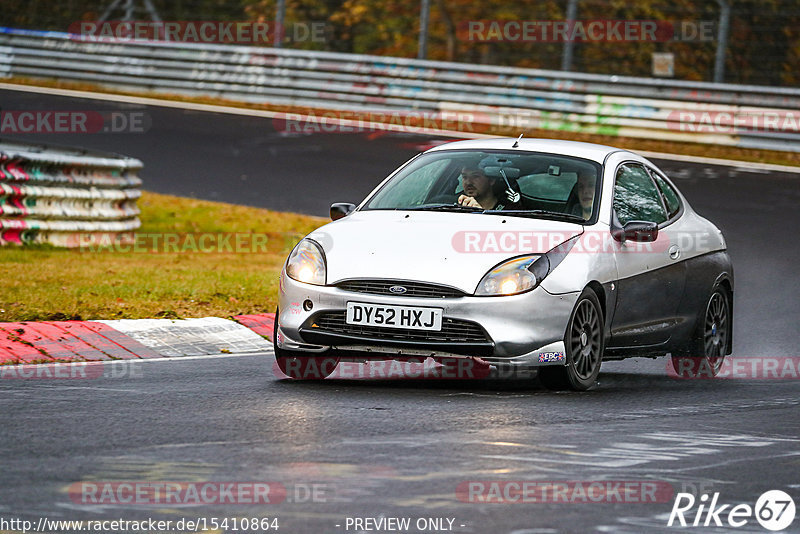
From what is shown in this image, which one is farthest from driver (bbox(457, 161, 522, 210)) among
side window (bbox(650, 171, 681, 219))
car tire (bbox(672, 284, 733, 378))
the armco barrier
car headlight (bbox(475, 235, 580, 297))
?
the armco barrier

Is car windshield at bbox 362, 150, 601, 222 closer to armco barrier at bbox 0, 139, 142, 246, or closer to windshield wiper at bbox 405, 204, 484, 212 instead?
windshield wiper at bbox 405, 204, 484, 212

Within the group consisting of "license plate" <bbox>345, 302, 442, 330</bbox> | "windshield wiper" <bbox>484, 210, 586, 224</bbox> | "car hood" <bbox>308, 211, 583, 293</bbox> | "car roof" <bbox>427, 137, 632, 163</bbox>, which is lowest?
"license plate" <bbox>345, 302, 442, 330</bbox>

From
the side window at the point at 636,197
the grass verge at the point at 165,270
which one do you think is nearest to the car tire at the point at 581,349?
the side window at the point at 636,197

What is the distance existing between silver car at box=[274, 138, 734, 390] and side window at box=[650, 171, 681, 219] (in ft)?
0.06

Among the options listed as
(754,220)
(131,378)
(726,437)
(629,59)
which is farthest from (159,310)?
(629,59)

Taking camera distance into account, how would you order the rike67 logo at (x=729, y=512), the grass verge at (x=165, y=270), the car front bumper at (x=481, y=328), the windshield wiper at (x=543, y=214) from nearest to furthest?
1. the rike67 logo at (x=729, y=512)
2. the car front bumper at (x=481, y=328)
3. the windshield wiper at (x=543, y=214)
4. the grass verge at (x=165, y=270)

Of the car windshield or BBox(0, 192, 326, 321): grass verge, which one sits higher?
the car windshield

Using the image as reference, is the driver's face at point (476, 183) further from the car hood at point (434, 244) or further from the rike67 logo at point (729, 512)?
the rike67 logo at point (729, 512)

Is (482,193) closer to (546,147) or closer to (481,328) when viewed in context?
(546,147)

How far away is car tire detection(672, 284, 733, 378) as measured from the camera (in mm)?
9961

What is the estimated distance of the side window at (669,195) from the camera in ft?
32.9

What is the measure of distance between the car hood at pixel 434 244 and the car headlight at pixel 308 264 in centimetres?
5

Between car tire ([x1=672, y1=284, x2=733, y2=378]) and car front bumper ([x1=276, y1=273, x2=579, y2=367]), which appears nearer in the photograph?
car front bumper ([x1=276, y1=273, x2=579, y2=367])

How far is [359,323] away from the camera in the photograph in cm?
811
